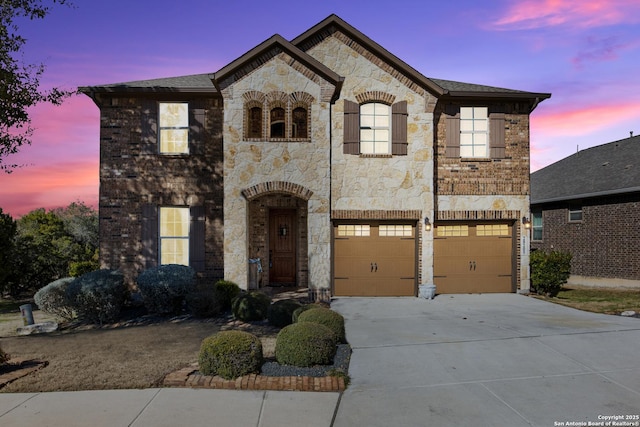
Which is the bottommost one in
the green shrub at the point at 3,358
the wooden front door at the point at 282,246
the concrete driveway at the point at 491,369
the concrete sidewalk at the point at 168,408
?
the concrete driveway at the point at 491,369

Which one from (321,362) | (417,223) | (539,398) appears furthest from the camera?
(417,223)

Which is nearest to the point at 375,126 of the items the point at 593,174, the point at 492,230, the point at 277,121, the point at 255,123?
the point at 277,121

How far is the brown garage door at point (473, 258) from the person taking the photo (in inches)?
523

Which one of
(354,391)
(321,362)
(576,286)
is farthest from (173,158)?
(576,286)

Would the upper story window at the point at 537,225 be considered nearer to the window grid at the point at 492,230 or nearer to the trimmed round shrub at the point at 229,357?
the window grid at the point at 492,230

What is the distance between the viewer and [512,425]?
450 cm

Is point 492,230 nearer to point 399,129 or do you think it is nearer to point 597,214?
point 399,129

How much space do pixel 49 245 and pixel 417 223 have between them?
55.7 ft

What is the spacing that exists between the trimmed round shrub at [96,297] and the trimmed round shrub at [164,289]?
664 millimetres

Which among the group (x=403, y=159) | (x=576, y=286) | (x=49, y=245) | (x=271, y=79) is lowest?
(x=576, y=286)

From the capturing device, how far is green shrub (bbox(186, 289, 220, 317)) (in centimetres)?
1001

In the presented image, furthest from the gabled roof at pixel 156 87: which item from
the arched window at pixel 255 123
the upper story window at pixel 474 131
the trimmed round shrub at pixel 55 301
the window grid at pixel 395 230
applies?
the upper story window at pixel 474 131

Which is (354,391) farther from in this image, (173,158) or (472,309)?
(173,158)

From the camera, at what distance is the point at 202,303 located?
10008 mm
